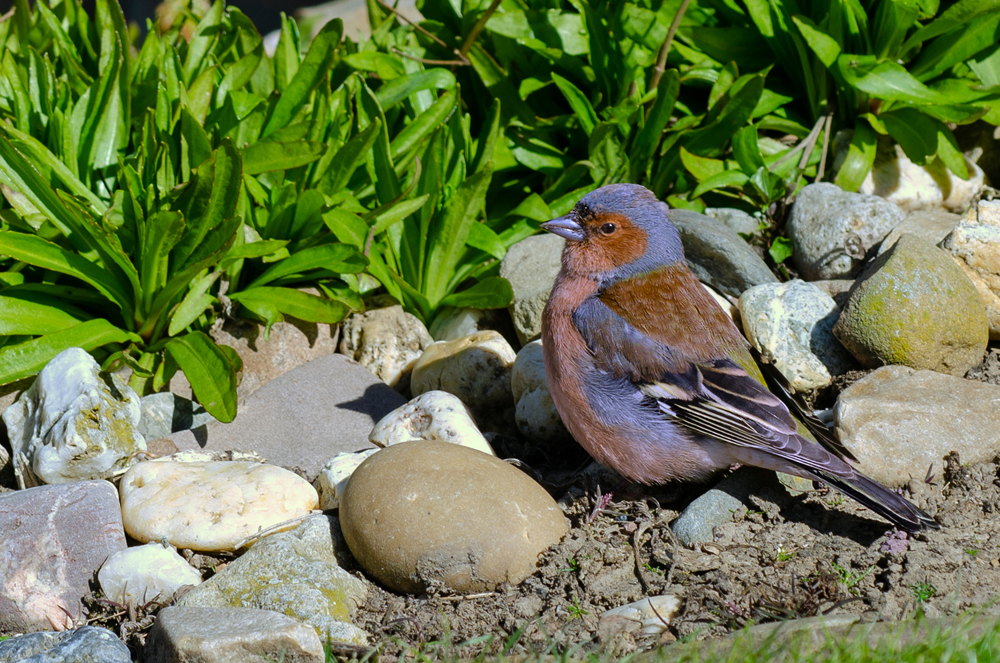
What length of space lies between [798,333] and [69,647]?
10.6ft

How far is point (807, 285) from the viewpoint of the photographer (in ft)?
14.1

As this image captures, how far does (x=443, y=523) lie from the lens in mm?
3021

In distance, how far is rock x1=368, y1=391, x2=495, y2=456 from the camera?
147 inches

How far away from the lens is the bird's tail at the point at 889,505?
2.94m

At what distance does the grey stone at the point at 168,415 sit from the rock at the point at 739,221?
289 cm

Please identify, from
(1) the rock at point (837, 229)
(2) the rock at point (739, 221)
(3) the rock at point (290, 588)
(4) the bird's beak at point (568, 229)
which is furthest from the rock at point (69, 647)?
(1) the rock at point (837, 229)

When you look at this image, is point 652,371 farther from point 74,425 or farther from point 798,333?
point 74,425

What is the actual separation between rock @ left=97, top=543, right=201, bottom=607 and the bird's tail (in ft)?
→ 7.67

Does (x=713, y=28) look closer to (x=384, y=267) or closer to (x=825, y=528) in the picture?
(x=384, y=267)

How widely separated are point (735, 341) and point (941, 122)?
263 cm

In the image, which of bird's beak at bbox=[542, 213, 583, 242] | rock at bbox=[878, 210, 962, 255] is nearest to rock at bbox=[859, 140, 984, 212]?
rock at bbox=[878, 210, 962, 255]

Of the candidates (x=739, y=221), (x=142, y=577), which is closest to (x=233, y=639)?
(x=142, y=577)

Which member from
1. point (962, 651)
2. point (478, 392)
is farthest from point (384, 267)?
point (962, 651)

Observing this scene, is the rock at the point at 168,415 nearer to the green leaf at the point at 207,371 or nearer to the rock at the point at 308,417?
the rock at the point at 308,417
